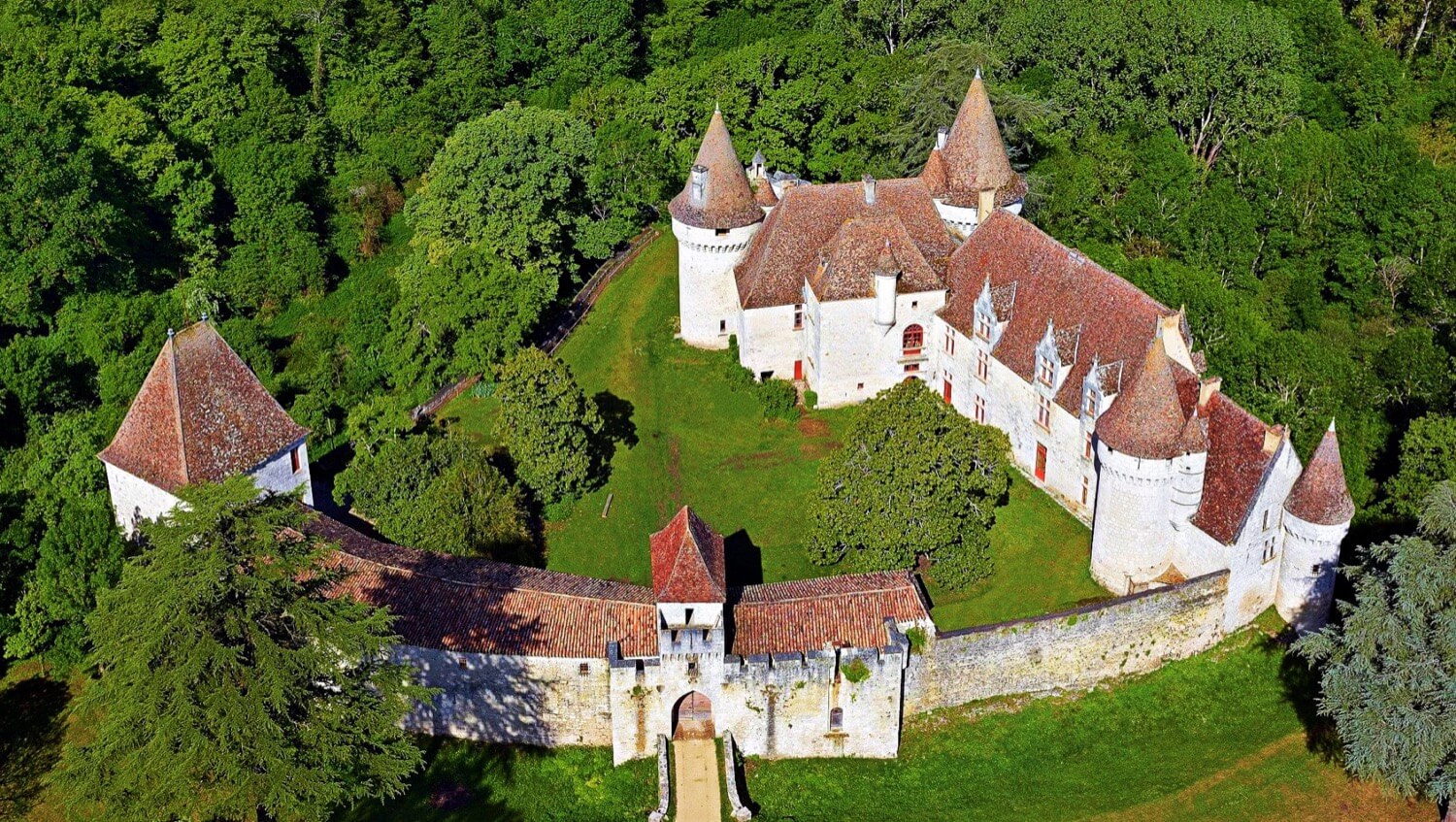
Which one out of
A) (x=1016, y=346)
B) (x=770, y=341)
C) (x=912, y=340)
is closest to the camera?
(x=1016, y=346)

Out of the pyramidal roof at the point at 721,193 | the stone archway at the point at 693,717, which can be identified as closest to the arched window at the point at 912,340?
the pyramidal roof at the point at 721,193

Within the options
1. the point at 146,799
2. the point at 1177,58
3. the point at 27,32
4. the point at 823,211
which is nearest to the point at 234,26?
the point at 27,32

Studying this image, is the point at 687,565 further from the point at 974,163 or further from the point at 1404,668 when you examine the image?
the point at 974,163

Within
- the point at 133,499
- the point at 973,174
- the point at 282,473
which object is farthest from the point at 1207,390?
the point at 133,499

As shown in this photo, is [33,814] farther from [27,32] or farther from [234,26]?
[234,26]

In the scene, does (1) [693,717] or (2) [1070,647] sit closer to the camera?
(1) [693,717]
